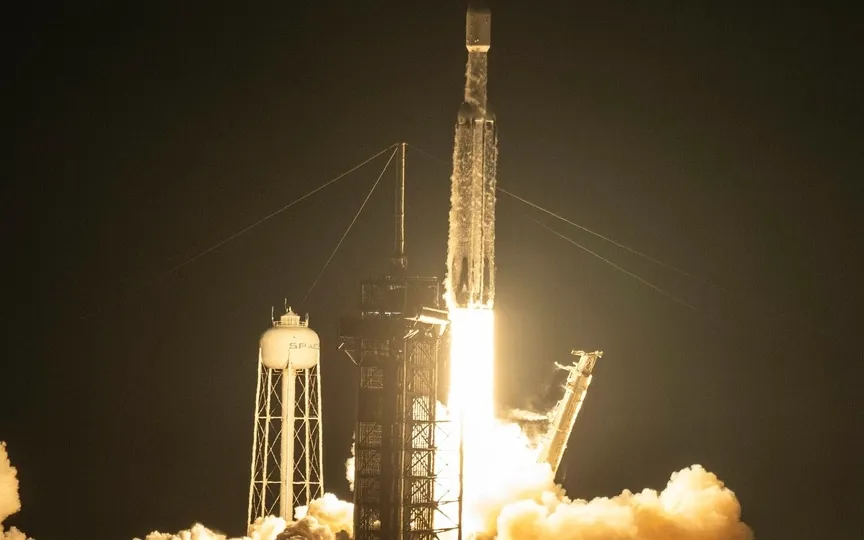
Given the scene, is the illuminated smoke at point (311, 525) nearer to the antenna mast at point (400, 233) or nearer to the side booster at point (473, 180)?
the side booster at point (473, 180)

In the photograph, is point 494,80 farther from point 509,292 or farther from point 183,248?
point 183,248

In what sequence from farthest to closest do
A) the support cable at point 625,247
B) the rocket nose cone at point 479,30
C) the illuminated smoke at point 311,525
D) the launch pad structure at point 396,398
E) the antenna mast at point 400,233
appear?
the support cable at point 625,247, the rocket nose cone at point 479,30, the illuminated smoke at point 311,525, the antenna mast at point 400,233, the launch pad structure at point 396,398

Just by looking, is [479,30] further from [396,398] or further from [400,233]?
[396,398]

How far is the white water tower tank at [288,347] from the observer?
30.1m

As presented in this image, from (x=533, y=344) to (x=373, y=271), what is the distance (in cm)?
370

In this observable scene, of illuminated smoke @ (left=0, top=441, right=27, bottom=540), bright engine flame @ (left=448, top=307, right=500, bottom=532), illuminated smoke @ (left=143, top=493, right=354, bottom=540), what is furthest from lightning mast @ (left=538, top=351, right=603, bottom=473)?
illuminated smoke @ (left=0, top=441, right=27, bottom=540)

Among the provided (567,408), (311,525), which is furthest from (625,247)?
(311,525)

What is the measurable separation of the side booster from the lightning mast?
204 cm

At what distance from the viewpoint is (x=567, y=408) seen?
29.4m

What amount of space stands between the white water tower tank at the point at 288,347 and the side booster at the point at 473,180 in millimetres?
3183

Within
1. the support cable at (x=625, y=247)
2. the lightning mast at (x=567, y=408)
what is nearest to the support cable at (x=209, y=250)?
the support cable at (x=625, y=247)

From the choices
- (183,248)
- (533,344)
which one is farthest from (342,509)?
(183,248)

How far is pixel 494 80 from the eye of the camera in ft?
110

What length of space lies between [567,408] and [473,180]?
443 cm
